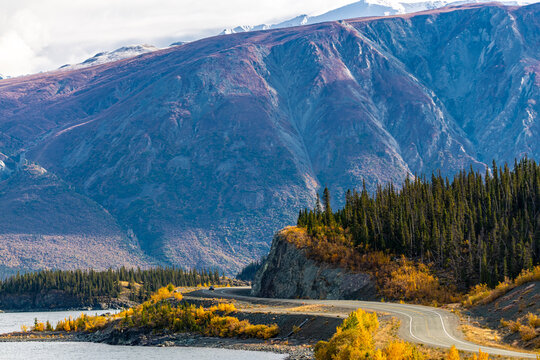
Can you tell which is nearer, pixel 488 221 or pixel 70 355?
pixel 70 355

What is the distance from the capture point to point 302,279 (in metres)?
108

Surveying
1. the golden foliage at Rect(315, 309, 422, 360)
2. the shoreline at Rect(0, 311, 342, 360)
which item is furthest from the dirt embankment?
the shoreline at Rect(0, 311, 342, 360)

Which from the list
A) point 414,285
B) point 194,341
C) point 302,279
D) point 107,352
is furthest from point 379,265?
point 107,352

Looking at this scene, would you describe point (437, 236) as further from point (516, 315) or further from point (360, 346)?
point (360, 346)

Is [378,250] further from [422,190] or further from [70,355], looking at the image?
[70,355]

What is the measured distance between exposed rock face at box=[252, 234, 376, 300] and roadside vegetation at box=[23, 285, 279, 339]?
13.9 m

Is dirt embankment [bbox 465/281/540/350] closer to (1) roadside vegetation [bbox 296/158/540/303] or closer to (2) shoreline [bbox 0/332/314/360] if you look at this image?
(1) roadside vegetation [bbox 296/158/540/303]

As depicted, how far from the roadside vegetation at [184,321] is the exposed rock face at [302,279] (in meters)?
13.9

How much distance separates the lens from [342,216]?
125562 millimetres

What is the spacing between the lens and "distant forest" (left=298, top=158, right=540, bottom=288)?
9050 cm

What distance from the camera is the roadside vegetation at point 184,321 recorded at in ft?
294

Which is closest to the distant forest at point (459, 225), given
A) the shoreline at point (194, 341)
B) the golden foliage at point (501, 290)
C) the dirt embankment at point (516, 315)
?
the golden foliage at point (501, 290)

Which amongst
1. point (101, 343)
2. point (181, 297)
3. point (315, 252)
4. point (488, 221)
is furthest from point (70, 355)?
point (488, 221)

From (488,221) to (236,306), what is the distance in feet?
130
